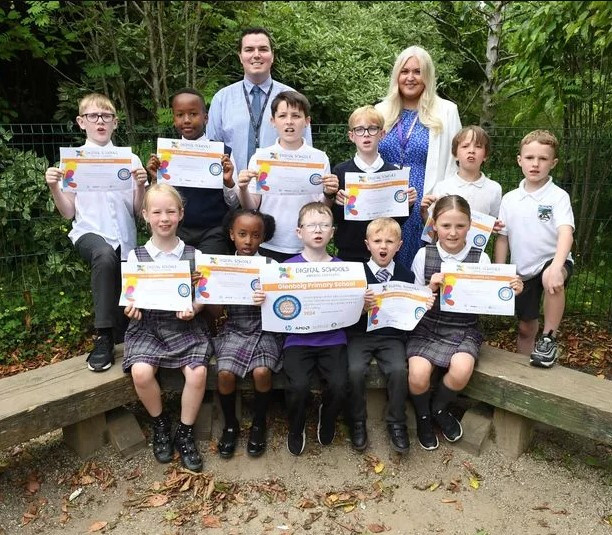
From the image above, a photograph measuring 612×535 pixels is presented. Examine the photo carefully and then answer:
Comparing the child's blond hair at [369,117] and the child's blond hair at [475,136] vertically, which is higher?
the child's blond hair at [369,117]

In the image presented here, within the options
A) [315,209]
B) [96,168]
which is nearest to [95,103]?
[96,168]

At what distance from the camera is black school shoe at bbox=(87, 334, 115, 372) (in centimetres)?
361

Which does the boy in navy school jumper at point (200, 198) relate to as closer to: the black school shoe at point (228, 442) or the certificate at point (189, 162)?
the certificate at point (189, 162)

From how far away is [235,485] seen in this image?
3.44 metres

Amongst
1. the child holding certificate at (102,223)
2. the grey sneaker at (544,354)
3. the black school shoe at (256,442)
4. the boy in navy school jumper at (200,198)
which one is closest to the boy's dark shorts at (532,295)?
the grey sneaker at (544,354)

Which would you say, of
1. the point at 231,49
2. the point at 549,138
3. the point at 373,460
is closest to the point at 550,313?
the point at 549,138

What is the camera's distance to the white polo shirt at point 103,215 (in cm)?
373

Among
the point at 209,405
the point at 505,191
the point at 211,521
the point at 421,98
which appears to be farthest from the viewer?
the point at 505,191

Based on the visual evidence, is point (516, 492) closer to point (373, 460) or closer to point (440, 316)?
point (373, 460)

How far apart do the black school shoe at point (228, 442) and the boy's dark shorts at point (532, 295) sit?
209 cm

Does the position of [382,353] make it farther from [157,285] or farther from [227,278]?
[157,285]

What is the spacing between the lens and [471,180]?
3.89m

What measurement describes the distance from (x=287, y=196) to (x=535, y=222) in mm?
1627

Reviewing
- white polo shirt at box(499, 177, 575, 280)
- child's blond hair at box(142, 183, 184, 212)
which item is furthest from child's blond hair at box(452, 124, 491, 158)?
child's blond hair at box(142, 183, 184, 212)
